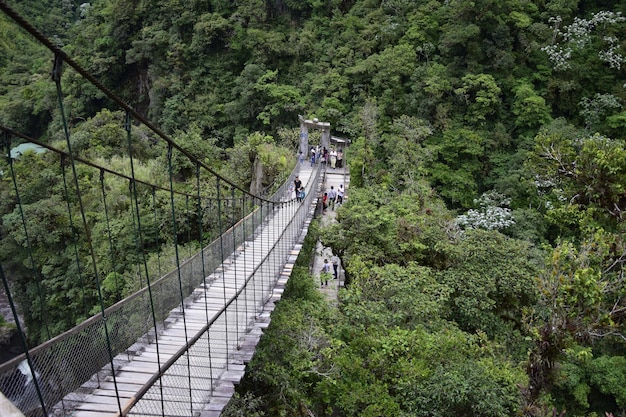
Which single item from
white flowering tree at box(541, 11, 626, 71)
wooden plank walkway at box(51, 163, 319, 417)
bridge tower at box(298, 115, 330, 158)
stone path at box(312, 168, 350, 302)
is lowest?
stone path at box(312, 168, 350, 302)

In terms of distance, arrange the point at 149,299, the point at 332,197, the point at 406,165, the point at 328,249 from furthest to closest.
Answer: the point at 406,165
the point at 328,249
the point at 332,197
the point at 149,299

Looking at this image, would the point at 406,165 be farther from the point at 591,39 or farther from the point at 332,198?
the point at 591,39

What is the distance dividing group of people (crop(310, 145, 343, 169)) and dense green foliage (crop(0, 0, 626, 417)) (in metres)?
0.77

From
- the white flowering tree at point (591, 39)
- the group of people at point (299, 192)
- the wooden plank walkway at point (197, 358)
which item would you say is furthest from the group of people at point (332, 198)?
the white flowering tree at point (591, 39)

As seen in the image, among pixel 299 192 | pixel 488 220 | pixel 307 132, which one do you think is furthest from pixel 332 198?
pixel 488 220

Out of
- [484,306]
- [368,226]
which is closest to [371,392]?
[484,306]

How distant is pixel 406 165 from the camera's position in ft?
40.0

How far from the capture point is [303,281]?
7.33 meters

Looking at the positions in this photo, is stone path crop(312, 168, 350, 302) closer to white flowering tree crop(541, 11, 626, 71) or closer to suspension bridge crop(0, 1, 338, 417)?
suspension bridge crop(0, 1, 338, 417)

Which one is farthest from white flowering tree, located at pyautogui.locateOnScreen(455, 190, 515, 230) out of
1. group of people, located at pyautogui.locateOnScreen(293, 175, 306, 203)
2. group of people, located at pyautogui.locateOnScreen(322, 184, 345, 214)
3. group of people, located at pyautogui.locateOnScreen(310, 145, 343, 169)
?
group of people, located at pyautogui.locateOnScreen(310, 145, 343, 169)

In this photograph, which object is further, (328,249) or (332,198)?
(328,249)

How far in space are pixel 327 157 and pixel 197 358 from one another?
10.1m

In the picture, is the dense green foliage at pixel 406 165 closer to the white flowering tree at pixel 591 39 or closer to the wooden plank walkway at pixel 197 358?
the white flowering tree at pixel 591 39

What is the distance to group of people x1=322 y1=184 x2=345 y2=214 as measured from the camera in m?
11.2
